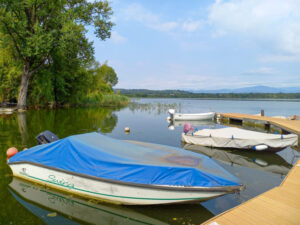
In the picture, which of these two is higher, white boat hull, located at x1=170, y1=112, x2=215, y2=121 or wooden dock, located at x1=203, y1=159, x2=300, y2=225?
white boat hull, located at x1=170, y1=112, x2=215, y2=121

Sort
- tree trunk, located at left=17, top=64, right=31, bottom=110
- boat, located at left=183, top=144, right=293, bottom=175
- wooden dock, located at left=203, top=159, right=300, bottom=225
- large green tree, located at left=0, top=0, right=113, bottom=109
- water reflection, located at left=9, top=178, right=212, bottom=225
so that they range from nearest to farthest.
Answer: wooden dock, located at left=203, top=159, right=300, bottom=225, water reflection, located at left=9, top=178, right=212, bottom=225, boat, located at left=183, top=144, right=293, bottom=175, large green tree, located at left=0, top=0, right=113, bottom=109, tree trunk, located at left=17, top=64, right=31, bottom=110

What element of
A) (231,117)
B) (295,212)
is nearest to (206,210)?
(295,212)

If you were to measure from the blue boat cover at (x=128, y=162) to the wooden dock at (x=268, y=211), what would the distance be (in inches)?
26.4

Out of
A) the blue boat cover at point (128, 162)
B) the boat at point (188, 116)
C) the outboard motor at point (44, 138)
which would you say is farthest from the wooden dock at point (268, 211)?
the boat at point (188, 116)

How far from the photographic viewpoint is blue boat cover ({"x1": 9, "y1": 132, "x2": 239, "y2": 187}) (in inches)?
195

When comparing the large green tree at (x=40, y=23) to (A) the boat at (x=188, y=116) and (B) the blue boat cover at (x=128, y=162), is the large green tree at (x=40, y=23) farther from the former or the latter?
(B) the blue boat cover at (x=128, y=162)

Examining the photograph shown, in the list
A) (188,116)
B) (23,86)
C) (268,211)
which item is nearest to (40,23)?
(23,86)

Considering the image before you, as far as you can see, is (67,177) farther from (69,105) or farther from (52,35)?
(69,105)

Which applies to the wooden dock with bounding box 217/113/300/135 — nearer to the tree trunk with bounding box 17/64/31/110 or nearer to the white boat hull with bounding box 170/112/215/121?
the white boat hull with bounding box 170/112/215/121

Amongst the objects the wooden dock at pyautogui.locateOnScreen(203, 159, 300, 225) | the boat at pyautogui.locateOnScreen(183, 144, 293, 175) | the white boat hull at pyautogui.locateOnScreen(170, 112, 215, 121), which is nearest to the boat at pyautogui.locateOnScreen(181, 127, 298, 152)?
the boat at pyautogui.locateOnScreen(183, 144, 293, 175)

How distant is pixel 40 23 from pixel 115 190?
3440 centimetres

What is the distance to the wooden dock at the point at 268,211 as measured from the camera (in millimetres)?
4082

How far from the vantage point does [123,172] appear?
205 inches

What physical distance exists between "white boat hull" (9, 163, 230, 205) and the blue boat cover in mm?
165
